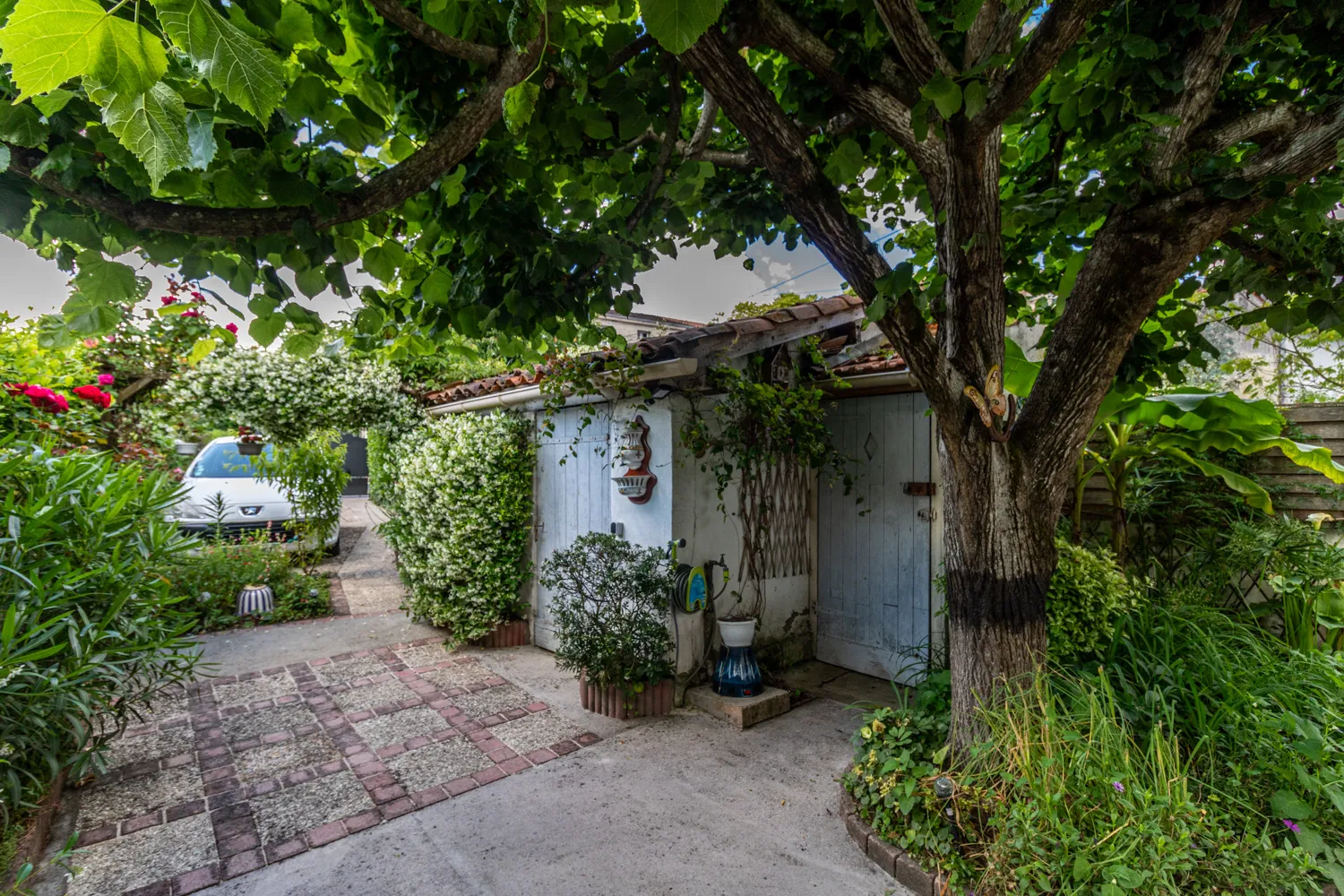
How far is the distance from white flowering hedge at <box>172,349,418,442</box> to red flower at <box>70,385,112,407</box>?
164 cm

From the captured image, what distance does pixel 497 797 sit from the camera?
3.44 m

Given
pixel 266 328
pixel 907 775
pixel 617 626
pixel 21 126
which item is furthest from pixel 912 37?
pixel 617 626

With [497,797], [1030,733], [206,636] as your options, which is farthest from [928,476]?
[206,636]

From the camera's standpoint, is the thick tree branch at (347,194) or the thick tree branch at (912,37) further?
the thick tree branch at (912,37)

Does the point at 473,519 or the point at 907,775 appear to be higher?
the point at 473,519

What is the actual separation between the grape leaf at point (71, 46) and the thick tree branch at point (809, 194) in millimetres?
1857

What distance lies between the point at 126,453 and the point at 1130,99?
9.72 m

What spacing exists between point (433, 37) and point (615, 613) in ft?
12.1

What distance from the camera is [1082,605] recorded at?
3.34m

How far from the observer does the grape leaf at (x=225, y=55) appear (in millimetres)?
980

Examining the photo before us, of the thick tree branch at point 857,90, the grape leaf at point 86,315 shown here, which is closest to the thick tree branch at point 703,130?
the thick tree branch at point 857,90

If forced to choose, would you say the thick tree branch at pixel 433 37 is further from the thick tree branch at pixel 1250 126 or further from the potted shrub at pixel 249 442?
the potted shrub at pixel 249 442

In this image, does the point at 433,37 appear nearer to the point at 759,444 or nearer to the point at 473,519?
the point at 759,444

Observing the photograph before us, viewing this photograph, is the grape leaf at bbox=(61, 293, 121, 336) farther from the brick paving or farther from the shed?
the shed
